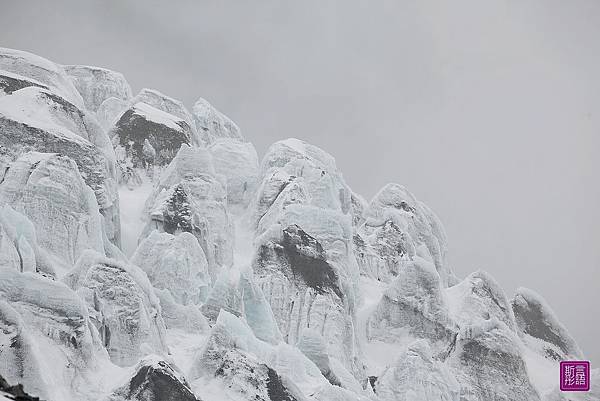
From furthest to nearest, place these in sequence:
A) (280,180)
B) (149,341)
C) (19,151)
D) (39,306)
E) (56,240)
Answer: (280,180) → (19,151) → (56,240) → (149,341) → (39,306)

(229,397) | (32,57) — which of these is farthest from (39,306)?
(32,57)

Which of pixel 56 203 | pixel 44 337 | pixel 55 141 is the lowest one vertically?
pixel 44 337

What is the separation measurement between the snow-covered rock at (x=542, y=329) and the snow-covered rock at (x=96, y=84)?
62262mm

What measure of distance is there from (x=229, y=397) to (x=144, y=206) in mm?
40482

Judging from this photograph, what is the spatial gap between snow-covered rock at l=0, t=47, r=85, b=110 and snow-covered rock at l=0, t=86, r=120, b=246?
437 inches

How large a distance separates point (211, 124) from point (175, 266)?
60336 mm

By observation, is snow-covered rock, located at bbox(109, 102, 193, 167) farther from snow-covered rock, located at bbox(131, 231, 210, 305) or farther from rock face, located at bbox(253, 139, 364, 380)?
snow-covered rock, located at bbox(131, 231, 210, 305)

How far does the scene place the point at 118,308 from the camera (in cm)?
4509

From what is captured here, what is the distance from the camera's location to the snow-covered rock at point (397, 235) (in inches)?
3565

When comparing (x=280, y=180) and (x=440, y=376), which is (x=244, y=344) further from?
(x=280, y=180)

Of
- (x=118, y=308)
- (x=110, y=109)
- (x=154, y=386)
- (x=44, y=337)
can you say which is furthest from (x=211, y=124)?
(x=154, y=386)

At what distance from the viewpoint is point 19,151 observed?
67.1m

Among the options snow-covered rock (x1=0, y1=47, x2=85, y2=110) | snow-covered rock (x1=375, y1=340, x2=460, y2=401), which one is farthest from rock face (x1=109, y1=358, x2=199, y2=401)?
snow-covered rock (x1=0, y1=47, x2=85, y2=110)

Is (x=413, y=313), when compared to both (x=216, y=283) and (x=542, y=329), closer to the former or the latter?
(x=542, y=329)
